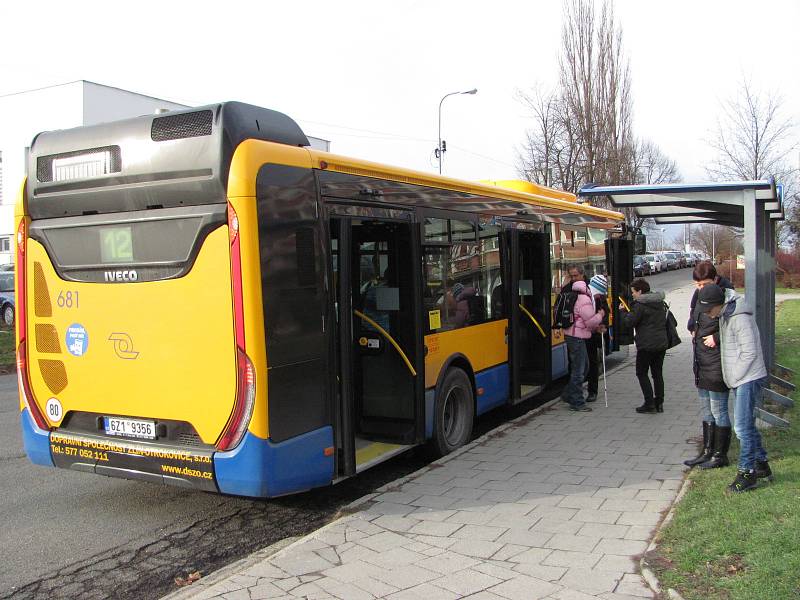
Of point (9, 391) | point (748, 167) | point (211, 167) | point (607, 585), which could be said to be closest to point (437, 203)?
point (211, 167)

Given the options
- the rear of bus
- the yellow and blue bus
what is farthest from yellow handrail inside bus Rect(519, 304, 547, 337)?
the rear of bus

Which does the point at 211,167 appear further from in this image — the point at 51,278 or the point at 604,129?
the point at 604,129

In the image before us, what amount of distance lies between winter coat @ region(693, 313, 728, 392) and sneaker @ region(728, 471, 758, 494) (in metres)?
0.79

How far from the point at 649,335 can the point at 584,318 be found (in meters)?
0.82

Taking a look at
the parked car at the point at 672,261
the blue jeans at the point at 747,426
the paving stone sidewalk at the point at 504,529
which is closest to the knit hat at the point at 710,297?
the blue jeans at the point at 747,426

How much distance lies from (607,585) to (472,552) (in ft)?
2.97

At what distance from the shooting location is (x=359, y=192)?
5.84 meters

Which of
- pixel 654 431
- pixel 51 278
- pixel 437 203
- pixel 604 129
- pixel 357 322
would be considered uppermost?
pixel 604 129

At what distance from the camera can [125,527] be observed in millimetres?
5562

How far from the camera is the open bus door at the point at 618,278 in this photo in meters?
13.0

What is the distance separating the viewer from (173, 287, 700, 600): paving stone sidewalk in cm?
425

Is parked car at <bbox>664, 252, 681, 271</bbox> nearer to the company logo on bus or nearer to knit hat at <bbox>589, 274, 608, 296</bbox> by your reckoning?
knit hat at <bbox>589, 274, 608, 296</bbox>

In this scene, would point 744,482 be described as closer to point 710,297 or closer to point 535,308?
point 710,297

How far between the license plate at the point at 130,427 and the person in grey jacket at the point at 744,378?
4326mm
